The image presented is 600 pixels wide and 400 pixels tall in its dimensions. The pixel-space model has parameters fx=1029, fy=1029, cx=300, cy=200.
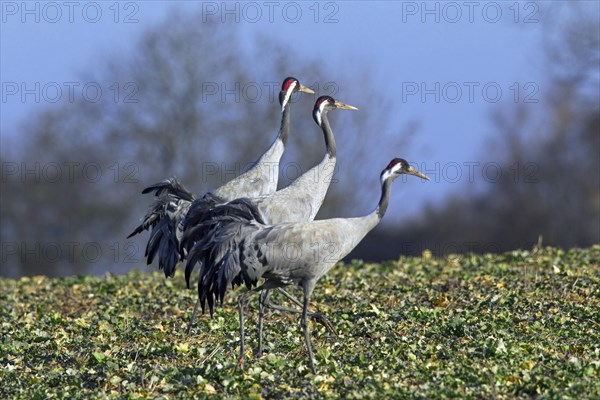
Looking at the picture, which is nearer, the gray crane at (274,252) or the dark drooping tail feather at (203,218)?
the gray crane at (274,252)

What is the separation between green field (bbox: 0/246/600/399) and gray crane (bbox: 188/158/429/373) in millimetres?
559

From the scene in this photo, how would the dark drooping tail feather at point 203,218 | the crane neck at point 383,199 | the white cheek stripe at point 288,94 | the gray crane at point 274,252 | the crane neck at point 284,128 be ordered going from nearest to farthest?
the gray crane at point 274,252
the crane neck at point 383,199
the dark drooping tail feather at point 203,218
the crane neck at point 284,128
the white cheek stripe at point 288,94

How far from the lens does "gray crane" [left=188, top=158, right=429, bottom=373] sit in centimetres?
810

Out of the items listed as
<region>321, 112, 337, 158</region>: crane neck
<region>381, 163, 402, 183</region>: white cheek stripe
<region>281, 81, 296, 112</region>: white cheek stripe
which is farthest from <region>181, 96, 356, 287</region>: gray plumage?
<region>281, 81, 296, 112</region>: white cheek stripe

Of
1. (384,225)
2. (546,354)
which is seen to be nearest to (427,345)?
(546,354)

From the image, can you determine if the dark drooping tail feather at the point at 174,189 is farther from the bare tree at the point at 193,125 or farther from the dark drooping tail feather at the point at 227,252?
the bare tree at the point at 193,125

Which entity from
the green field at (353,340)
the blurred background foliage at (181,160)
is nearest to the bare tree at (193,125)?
the blurred background foliage at (181,160)

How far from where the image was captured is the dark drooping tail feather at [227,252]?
8.20 m

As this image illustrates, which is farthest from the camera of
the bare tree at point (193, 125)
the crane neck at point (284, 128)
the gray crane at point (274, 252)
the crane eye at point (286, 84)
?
the bare tree at point (193, 125)

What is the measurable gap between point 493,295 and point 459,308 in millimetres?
593

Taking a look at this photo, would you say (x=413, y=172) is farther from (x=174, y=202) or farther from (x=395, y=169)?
(x=174, y=202)

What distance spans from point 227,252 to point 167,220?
2257mm

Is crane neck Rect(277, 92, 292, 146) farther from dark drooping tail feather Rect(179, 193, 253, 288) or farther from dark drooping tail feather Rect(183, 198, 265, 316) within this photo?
dark drooping tail feather Rect(183, 198, 265, 316)

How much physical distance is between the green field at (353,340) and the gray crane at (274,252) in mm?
559
